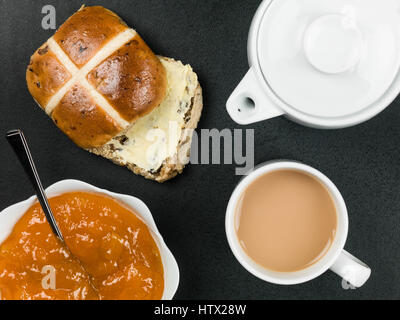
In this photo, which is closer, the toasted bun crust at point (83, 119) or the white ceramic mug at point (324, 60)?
the white ceramic mug at point (324, 60)

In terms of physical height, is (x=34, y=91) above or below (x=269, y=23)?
below

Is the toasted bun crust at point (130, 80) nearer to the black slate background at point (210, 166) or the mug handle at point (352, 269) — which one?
the black slate background at point (210, 166)

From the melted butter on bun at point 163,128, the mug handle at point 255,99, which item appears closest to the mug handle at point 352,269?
the mug handle at point 255,99

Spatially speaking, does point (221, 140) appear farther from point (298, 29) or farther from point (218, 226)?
point (298, 29)

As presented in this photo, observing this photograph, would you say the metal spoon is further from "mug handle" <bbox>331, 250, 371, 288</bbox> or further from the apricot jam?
"mug handle" <bbox>331, 250, 371, 288</bbox>

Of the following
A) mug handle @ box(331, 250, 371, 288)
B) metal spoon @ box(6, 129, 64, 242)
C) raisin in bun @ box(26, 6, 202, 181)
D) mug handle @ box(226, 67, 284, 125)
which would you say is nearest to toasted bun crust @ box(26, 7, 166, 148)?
raisin in bun @ box(26, 6, 202, 181)
